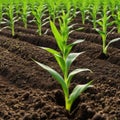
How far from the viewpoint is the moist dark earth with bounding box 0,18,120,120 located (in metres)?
3.62

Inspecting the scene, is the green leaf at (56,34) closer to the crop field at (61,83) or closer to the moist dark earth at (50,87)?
the crop field at (61,83)

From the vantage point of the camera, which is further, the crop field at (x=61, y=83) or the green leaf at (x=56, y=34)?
the green leaf at (x=56, y=34)

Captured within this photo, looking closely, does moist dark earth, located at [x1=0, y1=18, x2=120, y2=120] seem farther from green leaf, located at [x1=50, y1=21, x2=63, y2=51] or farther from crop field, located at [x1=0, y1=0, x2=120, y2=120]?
green leaf, located at [x1=50, y1=21, x2=63, y2=51]

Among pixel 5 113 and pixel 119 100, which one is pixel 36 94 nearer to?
pixel 5 113

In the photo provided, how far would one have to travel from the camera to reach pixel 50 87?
4.71m

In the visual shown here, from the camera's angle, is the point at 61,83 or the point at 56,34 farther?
the point at 56,34

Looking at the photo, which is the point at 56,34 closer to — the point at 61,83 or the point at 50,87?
the point at 61,83

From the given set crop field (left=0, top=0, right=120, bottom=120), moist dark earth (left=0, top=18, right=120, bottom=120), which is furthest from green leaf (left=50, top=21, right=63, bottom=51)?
moist dark earth (left=0, top=18, right=120, bottom=120)

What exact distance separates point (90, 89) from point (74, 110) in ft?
1.91

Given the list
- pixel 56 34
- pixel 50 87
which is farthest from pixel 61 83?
pixel 50 87

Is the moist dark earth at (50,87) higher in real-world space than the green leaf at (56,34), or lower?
lower

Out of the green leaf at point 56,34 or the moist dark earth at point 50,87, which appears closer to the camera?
the moist dark earth at point 50,87

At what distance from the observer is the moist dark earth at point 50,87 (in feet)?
11.9

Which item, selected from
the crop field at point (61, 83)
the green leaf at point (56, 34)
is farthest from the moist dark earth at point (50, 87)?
the green leaf at point (56, 34)
